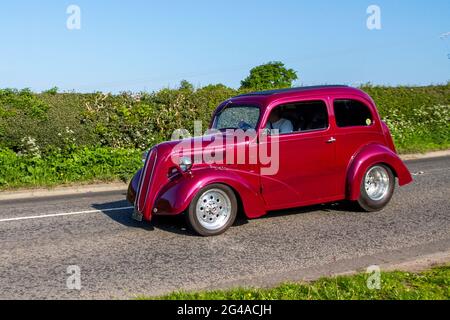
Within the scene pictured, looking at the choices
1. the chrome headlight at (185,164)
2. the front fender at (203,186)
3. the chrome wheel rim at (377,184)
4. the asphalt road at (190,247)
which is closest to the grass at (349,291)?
the asphalt road at (190,247)

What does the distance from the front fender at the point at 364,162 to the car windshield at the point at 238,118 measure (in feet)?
5.55

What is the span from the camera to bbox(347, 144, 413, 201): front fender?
8.30 m

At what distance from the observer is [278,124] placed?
7965 mm

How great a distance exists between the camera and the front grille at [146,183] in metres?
7.39

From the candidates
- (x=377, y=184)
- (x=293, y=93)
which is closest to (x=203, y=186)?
(x=293, y=93)

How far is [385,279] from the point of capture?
5203mm

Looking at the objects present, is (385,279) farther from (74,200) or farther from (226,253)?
(74,200)

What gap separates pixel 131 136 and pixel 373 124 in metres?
8.12

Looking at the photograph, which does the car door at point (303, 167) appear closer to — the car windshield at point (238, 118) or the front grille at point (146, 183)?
the car windshield at point (238, 118)

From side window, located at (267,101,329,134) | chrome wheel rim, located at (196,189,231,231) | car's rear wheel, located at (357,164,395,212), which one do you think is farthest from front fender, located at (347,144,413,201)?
chrome wheel rim, located at (196,189,231,231)

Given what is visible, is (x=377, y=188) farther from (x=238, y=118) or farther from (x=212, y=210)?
(x=212, y=210)

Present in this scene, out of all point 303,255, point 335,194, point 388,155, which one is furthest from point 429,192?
point 303,255

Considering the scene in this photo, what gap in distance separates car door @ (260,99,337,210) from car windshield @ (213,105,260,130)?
0.23 meters

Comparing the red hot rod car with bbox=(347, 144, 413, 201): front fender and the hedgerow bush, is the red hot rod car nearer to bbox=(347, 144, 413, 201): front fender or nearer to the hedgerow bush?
bbox=(347, 144, 413, 201): front fender
